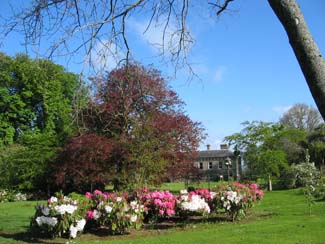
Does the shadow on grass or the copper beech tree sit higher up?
Result: the copper beech tree

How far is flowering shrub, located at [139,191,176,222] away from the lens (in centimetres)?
1252

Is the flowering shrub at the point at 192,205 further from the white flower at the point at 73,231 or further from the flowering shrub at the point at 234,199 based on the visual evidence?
the white flower at the point at 73,231

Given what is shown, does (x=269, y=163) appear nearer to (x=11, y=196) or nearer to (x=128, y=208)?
(x=11, y=196)

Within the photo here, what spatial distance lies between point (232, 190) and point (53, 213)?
18.8 ft

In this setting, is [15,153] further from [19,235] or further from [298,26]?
[298,26]

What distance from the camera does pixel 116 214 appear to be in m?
11.1

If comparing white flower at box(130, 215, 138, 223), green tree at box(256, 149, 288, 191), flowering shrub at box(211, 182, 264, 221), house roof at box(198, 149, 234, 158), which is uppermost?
house roof at box(198, 149, 234, 158)

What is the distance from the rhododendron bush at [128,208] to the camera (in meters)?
10.7

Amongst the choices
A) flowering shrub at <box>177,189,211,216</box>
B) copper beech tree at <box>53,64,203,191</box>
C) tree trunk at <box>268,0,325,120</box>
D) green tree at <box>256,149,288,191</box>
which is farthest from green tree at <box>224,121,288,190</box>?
tree trunk at <box>268,0,325,120</box>

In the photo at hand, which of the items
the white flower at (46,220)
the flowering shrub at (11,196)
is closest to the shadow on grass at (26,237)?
the white flower at (46,220)

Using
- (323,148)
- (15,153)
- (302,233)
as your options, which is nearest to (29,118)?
(15,153)

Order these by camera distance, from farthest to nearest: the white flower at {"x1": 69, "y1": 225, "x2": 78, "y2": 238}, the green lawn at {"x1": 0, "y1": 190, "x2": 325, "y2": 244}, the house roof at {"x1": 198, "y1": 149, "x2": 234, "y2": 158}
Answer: the house roof at {"x1": 198, "y1": 149, "x2": 234, "y2": 158} < the white flower at {"x1": 69, "y1": 225, "x2": 78, "y2": 238} < the green lawn at {"x1": 0, "y1": 190, "x2": 325, "y2": 244}

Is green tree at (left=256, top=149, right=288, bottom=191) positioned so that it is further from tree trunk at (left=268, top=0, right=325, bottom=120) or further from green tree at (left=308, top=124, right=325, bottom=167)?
tree trunk at (left=268, top=0, right=325, bottom=120)

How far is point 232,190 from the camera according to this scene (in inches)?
522
